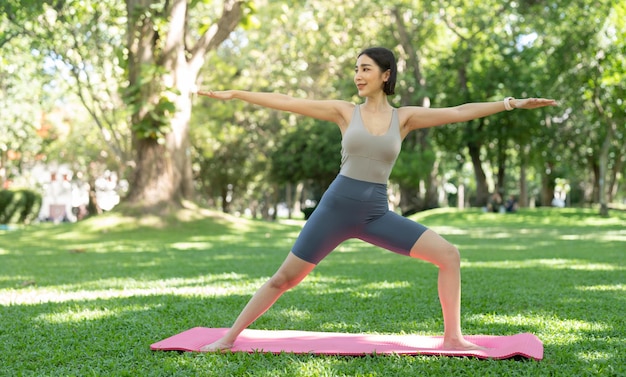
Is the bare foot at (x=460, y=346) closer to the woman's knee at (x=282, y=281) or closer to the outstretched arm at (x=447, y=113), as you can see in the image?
the woman's knee at (x=282, y=281)

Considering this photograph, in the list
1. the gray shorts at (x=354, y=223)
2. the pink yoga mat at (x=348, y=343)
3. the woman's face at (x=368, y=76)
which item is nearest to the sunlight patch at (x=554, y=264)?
the pink yoga mat at (x=348, y=343)

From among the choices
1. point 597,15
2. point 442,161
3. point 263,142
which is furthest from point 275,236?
point 442,161

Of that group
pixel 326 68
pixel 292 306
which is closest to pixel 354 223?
pixel 292 306

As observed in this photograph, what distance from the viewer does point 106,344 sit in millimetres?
5008

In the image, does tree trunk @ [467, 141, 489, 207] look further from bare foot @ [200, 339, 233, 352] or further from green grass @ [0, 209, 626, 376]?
bare foot @ [200, 339, 233, 352]

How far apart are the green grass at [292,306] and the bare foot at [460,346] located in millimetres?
259

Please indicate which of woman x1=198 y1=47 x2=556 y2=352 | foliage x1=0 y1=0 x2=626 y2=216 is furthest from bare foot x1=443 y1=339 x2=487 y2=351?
foliage x1=0 y1=0 x2=626 y2=216

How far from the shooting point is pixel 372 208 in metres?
4.64

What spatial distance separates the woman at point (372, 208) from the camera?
463 centimetres

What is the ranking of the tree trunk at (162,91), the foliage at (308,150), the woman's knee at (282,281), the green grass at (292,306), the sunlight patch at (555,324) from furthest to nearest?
the foliage at (308,150)
the tree trunk at (162,91)
the sunlight patch at (555,324)
the woman's knee at (282,281)
the green grass at (292,306)

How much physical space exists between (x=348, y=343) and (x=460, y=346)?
0.74 meters

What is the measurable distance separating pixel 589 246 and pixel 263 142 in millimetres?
31835

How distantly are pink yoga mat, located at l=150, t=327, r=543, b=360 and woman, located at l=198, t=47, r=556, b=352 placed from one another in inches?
6.6

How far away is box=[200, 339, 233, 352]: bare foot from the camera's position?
4691 mm
